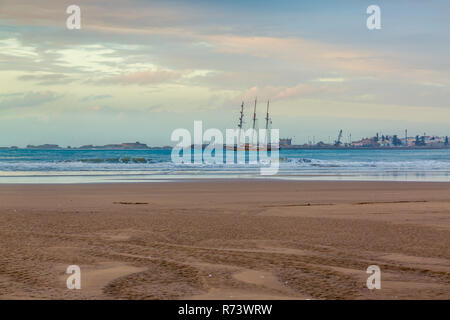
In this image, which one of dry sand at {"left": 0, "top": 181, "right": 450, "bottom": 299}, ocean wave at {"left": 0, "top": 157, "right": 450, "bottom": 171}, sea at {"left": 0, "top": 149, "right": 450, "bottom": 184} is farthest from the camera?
ocean wave at {"left": 0, "top": 157, "right": 450, "bottom": 171}

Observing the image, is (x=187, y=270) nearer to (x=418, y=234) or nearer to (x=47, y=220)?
(x=418, y=234)

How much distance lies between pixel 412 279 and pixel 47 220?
8661 millimetres

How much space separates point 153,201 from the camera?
18188 millimetres

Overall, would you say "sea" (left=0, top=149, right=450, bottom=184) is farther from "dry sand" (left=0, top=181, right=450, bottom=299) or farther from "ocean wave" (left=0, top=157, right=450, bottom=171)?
"dry sand" (left=0, top=181, right=450, bottom=299)

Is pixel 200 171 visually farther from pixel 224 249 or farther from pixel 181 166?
pixel 224 249

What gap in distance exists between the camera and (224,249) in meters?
9.30

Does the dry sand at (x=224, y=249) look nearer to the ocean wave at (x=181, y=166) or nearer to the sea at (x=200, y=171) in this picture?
the sea at (x=200, y=171)

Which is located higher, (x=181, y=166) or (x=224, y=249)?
A: (x=224, y=249)

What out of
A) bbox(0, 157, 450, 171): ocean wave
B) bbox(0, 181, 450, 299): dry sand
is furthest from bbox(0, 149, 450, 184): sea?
bbox(0, 181, 450, 299): dry sand

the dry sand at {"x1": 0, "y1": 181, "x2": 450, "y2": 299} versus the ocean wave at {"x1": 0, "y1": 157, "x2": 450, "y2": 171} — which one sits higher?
the dry sand at {"x1": 0, "y1": 181, "x2": 450, "y2": 299}

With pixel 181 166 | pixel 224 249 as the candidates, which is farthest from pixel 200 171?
pixel 224 249

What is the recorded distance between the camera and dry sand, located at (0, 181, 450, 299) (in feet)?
21.9
